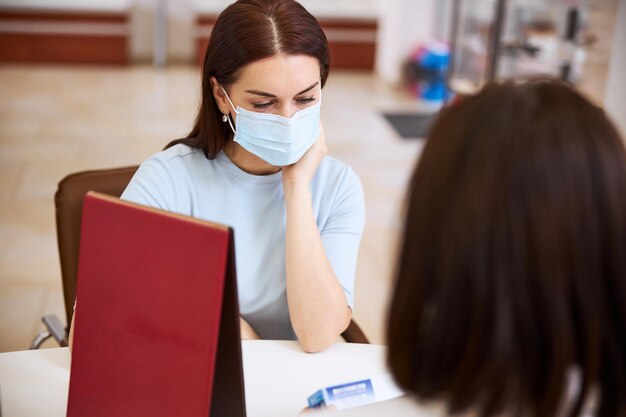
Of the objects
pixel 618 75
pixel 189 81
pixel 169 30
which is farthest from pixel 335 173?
pixel 169 30

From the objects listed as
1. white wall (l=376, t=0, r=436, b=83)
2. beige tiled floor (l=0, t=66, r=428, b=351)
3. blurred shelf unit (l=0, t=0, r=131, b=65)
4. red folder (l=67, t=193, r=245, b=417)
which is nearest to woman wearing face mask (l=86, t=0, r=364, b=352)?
red folder (l=67, t=193, r=245, b=417)

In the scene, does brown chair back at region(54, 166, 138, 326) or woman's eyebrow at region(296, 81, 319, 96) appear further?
brown chair back at region(54, 166, 138, 326)

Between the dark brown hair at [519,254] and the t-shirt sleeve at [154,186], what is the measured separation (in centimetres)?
95

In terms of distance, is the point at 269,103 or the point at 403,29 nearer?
the point at 269,103

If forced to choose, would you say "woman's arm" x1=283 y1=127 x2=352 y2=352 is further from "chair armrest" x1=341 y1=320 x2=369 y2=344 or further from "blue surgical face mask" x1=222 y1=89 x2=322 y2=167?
"chair armrest" x1=341 y1=320 x2=369 y2=344

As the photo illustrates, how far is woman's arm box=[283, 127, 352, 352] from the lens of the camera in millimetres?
1474

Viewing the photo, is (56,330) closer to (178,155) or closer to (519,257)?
(178,155)

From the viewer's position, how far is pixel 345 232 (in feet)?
5.48

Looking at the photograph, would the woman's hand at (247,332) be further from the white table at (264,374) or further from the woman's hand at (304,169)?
the woman's hand at (304,169)

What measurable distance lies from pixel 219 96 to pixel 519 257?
112cm

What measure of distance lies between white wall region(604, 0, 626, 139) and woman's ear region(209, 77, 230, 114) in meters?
2.69

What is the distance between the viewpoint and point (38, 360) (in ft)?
4.66

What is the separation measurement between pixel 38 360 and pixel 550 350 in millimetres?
1044

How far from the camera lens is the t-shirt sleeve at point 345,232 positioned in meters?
1.62
